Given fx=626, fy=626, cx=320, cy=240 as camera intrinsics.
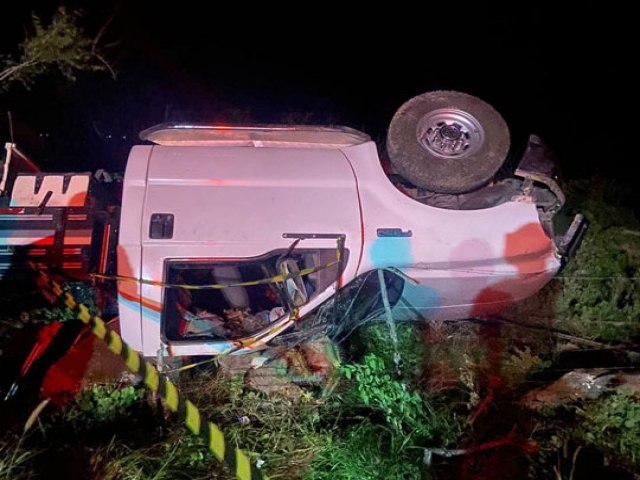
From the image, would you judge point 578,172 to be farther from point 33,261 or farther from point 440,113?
point 33,261

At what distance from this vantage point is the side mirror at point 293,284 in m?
4.08

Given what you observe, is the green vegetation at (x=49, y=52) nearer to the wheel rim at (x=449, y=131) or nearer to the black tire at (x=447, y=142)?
the black tire at (x=447, y=142)

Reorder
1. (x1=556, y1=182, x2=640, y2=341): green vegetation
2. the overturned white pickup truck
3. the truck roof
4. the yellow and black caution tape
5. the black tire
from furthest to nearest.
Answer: (x1=556, y1=182, x2=640, y2=341): green vegetation < the truck roof < the black tire < the overturned white pickup truck < the yellow and black caution tape

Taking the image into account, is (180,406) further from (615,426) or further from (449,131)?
(615,426)

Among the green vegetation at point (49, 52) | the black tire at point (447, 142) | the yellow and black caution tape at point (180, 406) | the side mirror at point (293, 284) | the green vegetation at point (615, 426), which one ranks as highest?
the green vegetation at point (49, 52)

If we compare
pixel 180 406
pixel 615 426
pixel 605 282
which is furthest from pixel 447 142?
pixel 180 406

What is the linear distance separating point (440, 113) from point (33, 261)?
303 cm

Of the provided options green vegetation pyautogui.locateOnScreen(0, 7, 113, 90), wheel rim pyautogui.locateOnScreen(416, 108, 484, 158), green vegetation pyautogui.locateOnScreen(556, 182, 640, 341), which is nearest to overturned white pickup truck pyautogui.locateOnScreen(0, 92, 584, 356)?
wheel rim pyautogui.locateOnScreen(416, 108, 484, 158)

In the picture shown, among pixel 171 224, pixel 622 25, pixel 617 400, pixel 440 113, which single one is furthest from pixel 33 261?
pixel 622 25

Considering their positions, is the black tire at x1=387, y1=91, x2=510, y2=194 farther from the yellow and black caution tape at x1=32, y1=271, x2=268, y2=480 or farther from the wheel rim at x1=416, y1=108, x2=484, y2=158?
the yellow and black caution tape at x1=32, y1=271, x2=268, y2=480

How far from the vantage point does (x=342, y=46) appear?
10.1 meters

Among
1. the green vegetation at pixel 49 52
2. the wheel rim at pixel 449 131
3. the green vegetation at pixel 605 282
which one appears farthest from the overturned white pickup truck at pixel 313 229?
the green vegetation at pixel 49 52

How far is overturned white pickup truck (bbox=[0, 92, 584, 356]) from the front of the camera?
3992 mm

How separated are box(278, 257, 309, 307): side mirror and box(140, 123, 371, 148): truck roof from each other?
3.68 ft
